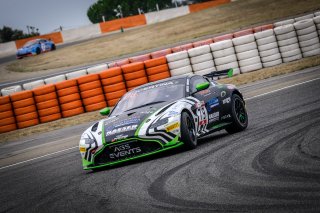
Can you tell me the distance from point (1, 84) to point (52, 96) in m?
15.3

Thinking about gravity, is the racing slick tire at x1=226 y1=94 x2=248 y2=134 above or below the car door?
below

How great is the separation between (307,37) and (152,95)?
14.2 metres

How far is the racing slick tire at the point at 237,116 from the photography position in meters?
10.3

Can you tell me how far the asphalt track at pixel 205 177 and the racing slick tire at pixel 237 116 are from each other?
0.63 ft

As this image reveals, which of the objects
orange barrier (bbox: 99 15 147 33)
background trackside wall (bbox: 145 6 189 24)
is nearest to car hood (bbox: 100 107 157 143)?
orange barrier (bbox: 99 15 147 33)

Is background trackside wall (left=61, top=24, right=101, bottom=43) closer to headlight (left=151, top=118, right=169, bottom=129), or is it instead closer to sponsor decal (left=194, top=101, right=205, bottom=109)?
sponsor decal (left=194, top=101, right=205, bottom=109)

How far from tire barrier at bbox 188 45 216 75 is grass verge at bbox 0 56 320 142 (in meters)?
0.86

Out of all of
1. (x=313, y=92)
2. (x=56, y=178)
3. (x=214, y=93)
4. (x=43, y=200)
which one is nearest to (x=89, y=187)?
(x=43, y=200)

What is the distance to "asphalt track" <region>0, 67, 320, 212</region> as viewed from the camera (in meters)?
5.33

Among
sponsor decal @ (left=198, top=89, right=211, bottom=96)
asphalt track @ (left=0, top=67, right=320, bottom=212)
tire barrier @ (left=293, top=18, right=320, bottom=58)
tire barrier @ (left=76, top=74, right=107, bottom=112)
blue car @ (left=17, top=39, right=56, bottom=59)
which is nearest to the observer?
asphalt track @ (left=0, top=67, right=320, bottom=212)

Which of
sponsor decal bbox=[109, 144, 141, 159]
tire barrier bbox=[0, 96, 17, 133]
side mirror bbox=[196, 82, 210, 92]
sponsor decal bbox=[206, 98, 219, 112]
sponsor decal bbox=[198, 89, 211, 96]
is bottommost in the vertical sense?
tire barrier bbox=[0, 96, 17, 133]

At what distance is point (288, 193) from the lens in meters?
5.19

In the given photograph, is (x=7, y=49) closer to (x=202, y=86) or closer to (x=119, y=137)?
(x=202, y=86)

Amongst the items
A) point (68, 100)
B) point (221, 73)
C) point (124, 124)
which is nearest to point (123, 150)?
point (124, 124)
